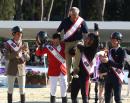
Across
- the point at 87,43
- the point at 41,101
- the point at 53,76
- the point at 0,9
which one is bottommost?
the point at 41,101

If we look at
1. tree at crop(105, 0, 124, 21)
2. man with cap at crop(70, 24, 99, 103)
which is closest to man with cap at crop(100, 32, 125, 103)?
man with cap at crop(70, 24, 99, 103)

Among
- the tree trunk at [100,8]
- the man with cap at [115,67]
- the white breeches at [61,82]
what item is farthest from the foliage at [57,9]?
the man with cap at [115,67]

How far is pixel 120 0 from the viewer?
51125 millimetres

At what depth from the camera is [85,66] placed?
30.8ft

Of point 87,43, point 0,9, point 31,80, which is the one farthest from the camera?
point 0,9

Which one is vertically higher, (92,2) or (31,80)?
(92,2)

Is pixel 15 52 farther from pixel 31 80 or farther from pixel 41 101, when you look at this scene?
pixel 31 80

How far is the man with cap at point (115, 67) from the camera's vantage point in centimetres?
933

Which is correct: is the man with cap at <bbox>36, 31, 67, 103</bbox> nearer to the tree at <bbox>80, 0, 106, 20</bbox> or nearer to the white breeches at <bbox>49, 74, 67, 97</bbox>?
the white breeches at <bbox>49, 74, 67, 97</bbox>

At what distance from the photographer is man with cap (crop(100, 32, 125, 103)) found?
367 inches

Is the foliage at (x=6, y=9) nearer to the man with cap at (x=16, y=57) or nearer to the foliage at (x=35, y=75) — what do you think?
the foliage at (x=35, y=75)

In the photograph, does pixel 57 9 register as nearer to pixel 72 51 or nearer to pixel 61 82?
pixel 61 82

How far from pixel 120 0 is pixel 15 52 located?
4120 centimetres

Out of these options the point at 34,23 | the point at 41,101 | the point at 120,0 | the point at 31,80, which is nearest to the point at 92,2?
the point at 120,0
